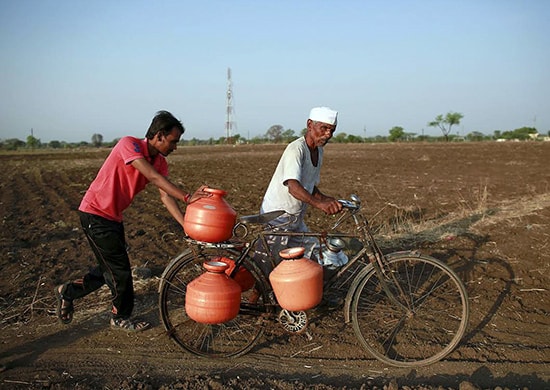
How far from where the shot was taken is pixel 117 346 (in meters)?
3.86

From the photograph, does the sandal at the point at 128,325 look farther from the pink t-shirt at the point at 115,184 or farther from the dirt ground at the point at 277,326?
the pink t-shirt at the point at 115,184

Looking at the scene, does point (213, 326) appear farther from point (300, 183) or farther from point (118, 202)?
point (300, 183)

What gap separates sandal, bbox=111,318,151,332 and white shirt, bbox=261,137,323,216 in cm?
150

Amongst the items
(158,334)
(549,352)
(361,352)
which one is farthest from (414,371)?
(158,334)

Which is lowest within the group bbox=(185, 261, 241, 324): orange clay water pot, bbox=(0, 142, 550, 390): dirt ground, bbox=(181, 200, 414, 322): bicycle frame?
bbox=(0, 142, 550, 390): dirt ground

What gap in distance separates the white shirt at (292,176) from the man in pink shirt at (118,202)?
842 millimetres

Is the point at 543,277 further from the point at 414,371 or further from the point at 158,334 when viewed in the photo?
the point at 158,334

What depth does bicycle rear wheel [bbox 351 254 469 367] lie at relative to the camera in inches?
144

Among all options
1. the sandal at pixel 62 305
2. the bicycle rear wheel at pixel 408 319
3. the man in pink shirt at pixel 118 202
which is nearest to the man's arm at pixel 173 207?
the man in pink shirt at pixel 118 202

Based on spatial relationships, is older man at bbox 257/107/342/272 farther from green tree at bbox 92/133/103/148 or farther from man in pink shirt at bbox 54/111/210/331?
green tree at bbox 92/133/103/148

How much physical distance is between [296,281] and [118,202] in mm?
1654

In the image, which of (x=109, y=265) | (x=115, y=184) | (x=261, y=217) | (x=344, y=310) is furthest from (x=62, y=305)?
(x=344, y=310)

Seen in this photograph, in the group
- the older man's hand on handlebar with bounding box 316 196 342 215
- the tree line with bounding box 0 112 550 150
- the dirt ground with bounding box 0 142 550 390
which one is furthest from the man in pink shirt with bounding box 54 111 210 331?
the tree line with bounding box 0 112 550 150

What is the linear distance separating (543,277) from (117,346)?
4.75 metres
